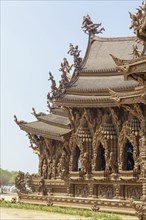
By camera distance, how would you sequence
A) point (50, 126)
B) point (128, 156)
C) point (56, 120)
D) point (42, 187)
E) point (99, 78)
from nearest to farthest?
point (128, 156) < point (99, 78) < point (42, 187) < point (50, 126) < point (56, 120)

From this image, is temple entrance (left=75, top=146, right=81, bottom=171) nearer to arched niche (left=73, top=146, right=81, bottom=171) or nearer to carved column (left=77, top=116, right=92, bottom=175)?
arched niche (left=73, top=146, right=81, bottom=171)

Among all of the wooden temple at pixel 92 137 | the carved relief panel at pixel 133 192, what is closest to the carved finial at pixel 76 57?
the wooden temple at pixel 92 137

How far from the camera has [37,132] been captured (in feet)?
93.5

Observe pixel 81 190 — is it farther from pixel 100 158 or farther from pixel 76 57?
pixel 76 57

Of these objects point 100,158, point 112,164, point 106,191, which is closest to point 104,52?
point 100,158

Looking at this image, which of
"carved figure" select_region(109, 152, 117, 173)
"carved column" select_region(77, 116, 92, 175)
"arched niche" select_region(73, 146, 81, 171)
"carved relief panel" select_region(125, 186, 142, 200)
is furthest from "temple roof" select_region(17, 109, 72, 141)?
"carved relief panel" select_region(125, 186, 142, 200)

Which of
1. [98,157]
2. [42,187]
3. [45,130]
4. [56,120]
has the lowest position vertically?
[42,187]

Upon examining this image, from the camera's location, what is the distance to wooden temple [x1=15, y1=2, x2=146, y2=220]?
71.7 ft

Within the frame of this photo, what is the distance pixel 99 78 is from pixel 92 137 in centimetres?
428

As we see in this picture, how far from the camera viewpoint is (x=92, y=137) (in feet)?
83.1

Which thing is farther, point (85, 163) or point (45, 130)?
point (45, 130)

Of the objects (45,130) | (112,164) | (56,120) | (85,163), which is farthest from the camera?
(56,120)

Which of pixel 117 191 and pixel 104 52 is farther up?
pixel 104 52

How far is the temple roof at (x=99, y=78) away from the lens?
80.4 feet
